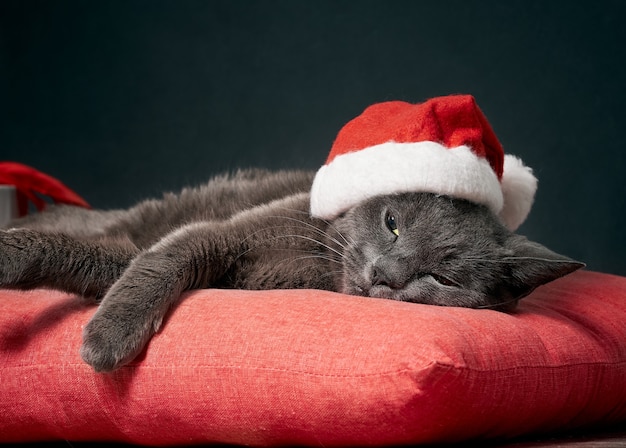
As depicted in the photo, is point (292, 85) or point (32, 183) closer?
point (32, 183)

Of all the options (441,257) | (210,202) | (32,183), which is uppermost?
(441,257)

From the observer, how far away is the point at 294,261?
1.47 metres

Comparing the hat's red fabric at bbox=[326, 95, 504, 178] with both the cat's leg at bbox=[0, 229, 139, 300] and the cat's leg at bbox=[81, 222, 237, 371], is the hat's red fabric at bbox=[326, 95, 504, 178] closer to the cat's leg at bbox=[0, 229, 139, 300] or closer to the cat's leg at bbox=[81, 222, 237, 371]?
the cat's leg at bbox=[81, 222, 237, 371]

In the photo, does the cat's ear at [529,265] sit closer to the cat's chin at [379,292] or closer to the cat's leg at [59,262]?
the cat's chin at [379,292]

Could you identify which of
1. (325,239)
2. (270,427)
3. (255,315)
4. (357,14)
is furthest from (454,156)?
(357,14)

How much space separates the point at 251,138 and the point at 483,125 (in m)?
1.57

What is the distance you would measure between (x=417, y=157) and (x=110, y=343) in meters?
0.57

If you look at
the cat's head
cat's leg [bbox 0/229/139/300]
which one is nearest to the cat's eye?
the cat's head

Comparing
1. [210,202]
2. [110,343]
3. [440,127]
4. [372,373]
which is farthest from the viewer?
[210,202]

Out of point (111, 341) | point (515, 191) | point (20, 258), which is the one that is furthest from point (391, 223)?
point (20, 258)

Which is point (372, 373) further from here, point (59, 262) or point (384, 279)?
point (59, 262)

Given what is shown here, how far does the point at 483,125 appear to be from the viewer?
1.41 metres

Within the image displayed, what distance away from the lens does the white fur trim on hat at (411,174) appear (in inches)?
52.2

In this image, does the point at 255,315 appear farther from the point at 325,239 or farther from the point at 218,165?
the point at 218,165
